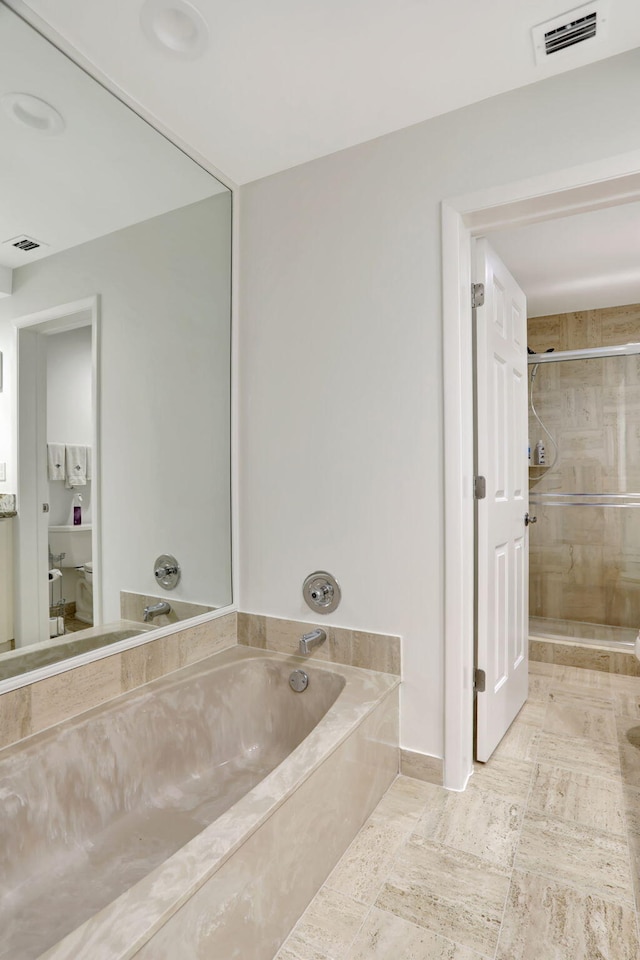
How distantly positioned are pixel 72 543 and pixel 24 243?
34.7 inches

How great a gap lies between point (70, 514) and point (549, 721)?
2186mm

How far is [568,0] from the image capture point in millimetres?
1382

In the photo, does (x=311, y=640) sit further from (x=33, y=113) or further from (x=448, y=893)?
(x=33, y=113)

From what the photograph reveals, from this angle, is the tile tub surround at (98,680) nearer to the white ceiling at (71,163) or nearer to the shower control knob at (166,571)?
the shower control knob at (166,571)

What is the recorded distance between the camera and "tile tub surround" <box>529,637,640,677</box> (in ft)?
9.55

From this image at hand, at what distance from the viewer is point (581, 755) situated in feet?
6.78

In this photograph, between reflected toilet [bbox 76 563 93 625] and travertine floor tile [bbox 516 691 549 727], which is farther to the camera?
travertine floor tile [bbox 516 691 549 727]

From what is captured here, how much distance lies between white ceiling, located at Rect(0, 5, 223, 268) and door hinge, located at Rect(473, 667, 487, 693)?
199cm

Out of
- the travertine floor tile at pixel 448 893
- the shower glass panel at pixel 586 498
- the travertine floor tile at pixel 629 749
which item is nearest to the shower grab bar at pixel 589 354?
the shower glass panel at pixel 586 498

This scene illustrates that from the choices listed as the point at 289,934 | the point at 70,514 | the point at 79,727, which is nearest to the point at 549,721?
the point at 289,934

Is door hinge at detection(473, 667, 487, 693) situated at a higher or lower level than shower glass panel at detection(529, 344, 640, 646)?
lower

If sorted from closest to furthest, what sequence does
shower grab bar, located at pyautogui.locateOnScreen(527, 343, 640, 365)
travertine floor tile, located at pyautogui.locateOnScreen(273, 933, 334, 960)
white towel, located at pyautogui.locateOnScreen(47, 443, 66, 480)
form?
travertine floor tile, located at pyautogui.locateOnScreen(273, 933, 334, 960)
white towel, located at pyautogui.locateOnScreen(47, 443, 66, 480)
shower grab bar, located at pyautogui.locateOnScreen(527, 343, 640, 365)

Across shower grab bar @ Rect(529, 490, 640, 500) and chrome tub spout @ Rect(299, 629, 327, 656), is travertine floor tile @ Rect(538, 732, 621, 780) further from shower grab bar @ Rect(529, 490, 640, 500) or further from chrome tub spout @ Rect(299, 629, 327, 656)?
shower grab bar @ Rect(529, 490, 640, 500)

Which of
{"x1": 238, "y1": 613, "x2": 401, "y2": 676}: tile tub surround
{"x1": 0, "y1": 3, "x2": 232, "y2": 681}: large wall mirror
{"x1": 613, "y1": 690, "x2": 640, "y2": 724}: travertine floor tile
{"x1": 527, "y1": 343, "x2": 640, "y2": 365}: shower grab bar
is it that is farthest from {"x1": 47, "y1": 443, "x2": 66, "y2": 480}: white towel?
{"x1": 527, "y1": 343, "x2": 640, "y2": 365}: shower grab bar
